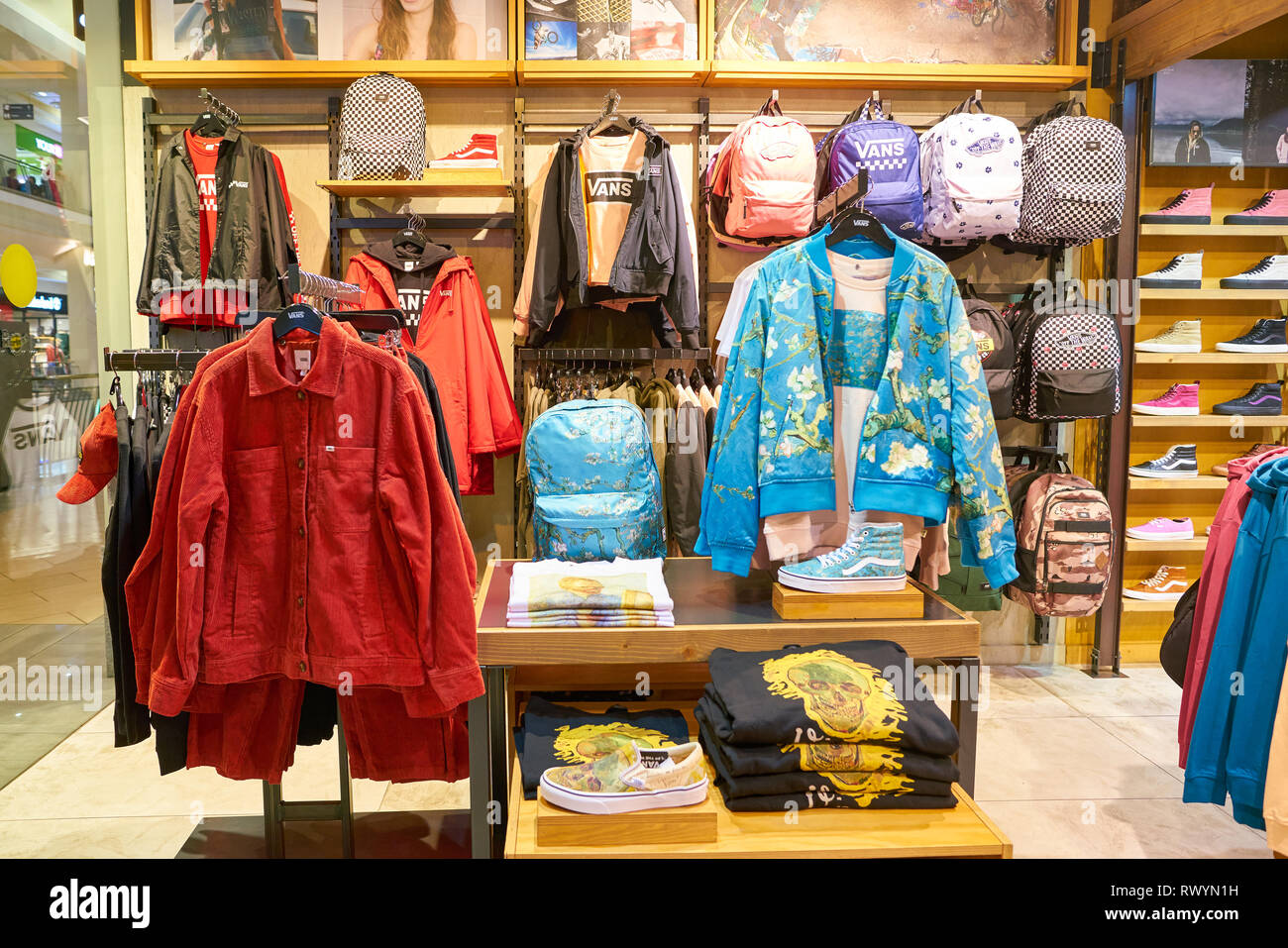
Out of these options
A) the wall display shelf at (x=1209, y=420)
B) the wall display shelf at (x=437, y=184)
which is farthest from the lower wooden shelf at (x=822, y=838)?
the wall display shelf at (x=1209, y=420)

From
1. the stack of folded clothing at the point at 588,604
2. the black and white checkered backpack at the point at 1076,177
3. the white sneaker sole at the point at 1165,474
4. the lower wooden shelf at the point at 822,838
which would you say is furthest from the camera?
the white sneaker sole at the point at 1165,474

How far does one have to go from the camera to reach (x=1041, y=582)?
3613 mm

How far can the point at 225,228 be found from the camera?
3.44 m

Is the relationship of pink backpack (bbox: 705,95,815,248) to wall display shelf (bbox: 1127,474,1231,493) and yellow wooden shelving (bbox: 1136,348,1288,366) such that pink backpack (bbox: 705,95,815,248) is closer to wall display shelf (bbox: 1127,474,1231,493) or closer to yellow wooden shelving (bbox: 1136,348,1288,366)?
yellow wooden shelving (bbox: 1136,348,1288,366)

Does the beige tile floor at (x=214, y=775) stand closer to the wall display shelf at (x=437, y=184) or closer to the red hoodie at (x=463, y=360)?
the red hoodie at (x=463, y=360)

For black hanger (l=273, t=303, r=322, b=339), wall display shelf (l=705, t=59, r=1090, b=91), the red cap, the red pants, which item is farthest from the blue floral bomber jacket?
wall display shelf (l=705, t=59, r=1090, b=91)

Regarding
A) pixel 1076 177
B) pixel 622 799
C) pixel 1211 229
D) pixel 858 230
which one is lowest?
pixel 622 799

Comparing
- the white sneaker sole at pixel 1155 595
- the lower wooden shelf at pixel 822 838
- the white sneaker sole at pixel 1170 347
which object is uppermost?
the white sneaker sole at pixel 1170 347

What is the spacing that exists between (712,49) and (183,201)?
88.4 inches

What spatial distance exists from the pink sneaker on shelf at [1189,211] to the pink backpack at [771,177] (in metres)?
1.70

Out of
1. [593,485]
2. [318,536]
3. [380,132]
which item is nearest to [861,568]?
[593,485]

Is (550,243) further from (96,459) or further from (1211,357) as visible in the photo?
(1211,357)

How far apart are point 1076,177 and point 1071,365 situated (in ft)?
2.39

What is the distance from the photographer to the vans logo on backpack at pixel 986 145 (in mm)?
3309
